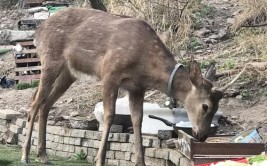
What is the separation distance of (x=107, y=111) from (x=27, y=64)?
6.89 meters

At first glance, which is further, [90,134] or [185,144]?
[90,134]

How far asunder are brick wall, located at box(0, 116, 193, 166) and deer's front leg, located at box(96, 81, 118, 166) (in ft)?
2.90

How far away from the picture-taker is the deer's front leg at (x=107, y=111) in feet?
28.5

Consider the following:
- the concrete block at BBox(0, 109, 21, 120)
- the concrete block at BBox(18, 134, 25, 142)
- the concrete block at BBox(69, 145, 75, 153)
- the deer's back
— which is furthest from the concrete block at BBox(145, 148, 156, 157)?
the concrete block at BBox(0, 109, 21, 120)

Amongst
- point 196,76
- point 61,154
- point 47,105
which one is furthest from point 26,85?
point 196,76

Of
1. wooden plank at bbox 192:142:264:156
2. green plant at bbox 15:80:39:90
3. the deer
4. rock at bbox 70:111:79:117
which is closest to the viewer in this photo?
wooden plank at bbox 192:142:264:156

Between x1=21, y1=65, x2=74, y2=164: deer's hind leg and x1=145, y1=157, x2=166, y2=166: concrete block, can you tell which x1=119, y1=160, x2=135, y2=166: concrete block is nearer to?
x1=145, y1=157, x2=166, y2=166: concrete block

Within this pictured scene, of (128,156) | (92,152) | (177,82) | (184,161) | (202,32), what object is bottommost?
(184,161)

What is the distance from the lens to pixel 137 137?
910 centimetres

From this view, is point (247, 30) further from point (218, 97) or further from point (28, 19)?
point (28, 19)

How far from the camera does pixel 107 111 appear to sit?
8.78 metres

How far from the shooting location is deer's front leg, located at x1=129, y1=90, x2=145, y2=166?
9030mm

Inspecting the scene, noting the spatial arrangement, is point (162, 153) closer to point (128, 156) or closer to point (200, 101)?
point (128, 156)

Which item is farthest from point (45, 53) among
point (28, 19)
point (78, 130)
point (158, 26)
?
point (28, 19)
